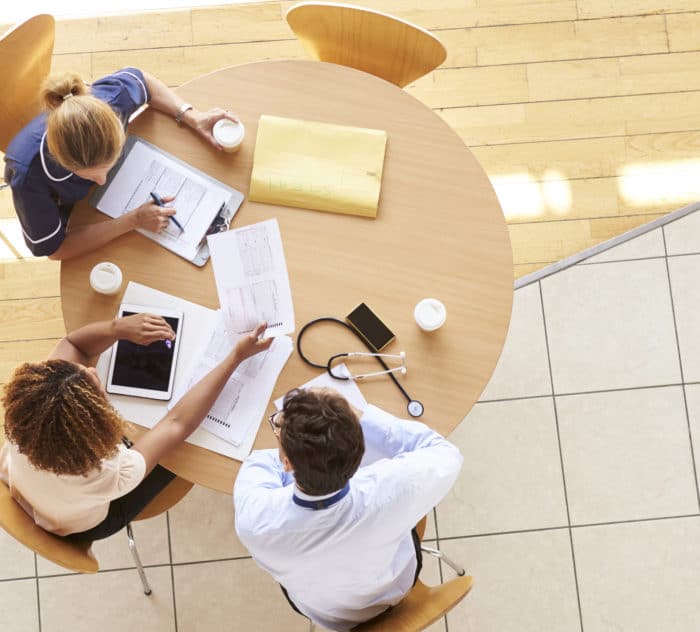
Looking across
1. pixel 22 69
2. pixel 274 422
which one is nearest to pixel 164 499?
pixel 274 422

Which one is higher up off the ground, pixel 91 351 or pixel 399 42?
pixel 399 42

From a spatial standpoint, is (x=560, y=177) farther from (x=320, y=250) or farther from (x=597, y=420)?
(x=320, y=250)

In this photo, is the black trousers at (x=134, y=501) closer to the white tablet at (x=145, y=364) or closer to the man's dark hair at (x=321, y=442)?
the white tablet at (x=145, y=364)

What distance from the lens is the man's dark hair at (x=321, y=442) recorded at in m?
1.49

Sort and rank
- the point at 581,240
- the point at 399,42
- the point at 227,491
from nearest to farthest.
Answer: the point at 227,491
the point at 399,42
the point at 581,240

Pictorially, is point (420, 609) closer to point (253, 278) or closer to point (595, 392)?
point (253, 278)

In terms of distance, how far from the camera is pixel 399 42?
2.12 meters

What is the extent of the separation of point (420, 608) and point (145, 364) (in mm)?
872

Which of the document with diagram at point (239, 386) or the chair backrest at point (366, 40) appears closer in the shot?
the document with diagram at point (239, 386)

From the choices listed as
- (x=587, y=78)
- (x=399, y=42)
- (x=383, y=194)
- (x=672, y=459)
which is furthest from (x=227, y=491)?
(x=587, y=78)

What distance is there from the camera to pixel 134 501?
6.73 ft

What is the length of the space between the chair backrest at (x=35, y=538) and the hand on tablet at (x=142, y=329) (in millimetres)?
445

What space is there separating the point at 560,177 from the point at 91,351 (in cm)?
189

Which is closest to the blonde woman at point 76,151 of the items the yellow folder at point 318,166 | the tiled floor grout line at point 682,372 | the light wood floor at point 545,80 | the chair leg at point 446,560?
the yellow folder at point 318,166
